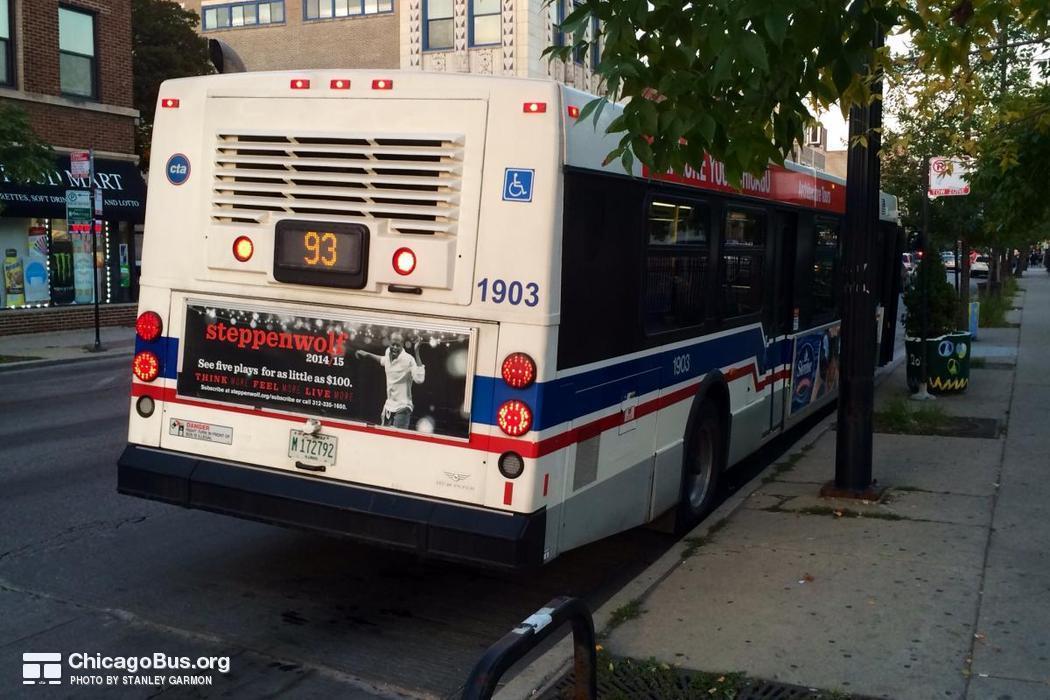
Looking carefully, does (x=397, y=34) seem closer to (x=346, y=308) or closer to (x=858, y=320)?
(x=858, y=320)

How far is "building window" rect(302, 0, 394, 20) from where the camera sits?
141 ft

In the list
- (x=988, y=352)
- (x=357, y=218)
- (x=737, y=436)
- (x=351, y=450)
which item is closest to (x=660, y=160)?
(x=357, y=218)

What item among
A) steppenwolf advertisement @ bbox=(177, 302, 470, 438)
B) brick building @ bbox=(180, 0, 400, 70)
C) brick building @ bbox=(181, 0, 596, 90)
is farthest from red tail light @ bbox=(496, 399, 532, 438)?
brick building @ bbox=(180, 0, 400, 70)

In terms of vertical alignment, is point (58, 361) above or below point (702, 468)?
below

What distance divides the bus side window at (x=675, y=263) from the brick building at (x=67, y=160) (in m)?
15.6

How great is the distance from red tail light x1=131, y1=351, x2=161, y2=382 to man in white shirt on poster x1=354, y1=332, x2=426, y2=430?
1482 millimetres

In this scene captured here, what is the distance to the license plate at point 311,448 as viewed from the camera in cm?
602

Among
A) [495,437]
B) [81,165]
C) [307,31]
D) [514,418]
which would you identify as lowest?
[495,437]

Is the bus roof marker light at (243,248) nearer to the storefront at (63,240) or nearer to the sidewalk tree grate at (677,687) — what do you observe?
the sidewalk tree grate at (677,687)

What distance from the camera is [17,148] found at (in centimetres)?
1716

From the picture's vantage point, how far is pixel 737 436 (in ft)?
28.5

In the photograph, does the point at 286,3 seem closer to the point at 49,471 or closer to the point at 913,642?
the point at 49,471

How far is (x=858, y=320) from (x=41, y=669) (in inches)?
242

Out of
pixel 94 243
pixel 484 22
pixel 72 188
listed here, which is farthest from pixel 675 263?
pixel 484 22
